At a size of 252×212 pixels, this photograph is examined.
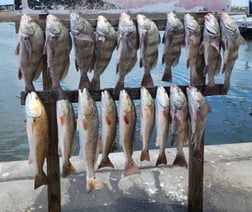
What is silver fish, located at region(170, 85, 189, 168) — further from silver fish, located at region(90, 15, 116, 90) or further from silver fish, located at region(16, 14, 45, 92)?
silver fish, located at region(16, 14, 45, 92)

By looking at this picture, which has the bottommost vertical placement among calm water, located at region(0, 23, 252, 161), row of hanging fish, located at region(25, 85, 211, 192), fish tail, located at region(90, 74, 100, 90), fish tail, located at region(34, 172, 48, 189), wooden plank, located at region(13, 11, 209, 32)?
calm water, located at region(0, 23, 252, 161)

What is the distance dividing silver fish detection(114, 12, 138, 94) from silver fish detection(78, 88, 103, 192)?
0.37 meters

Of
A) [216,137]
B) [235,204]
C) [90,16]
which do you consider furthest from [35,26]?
[216,137]

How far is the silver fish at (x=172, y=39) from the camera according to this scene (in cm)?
338

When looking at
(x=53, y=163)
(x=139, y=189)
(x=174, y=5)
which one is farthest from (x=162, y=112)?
(x=139, y=189)

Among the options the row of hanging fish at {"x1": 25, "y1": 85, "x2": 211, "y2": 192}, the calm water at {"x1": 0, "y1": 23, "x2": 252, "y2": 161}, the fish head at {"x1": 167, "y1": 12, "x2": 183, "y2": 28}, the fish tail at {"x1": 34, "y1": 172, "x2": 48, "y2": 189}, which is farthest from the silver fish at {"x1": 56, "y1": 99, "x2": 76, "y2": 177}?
the calm water at {"x1": 0, "y1": 23, "x2": 252, "y2": 161}

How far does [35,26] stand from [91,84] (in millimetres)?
605

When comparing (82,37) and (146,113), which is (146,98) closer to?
(146,113)

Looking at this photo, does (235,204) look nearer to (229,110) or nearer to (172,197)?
(172,197)

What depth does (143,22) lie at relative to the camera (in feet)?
10.8

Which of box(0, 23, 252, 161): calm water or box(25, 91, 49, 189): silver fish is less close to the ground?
box(25, 91, 49, 189): silver fish

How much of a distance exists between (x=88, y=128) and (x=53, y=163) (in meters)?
0.60

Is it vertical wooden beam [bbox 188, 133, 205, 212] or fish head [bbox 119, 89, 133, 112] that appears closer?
fish head [bbox 119, 89, 133, 112]

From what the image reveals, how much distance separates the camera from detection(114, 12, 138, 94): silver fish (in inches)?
128
